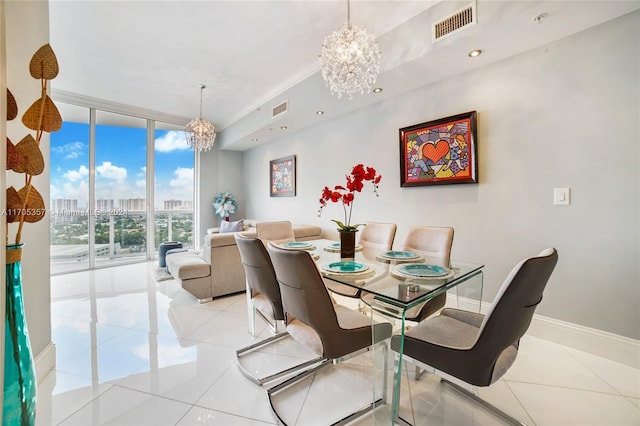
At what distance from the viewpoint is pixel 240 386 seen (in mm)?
1703

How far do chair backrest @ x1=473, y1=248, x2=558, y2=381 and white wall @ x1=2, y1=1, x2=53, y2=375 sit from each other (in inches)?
93.2

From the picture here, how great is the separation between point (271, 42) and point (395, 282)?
283 centimetres

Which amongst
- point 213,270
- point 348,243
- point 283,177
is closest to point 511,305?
point 348,243

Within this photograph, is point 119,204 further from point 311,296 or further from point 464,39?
point 464,39

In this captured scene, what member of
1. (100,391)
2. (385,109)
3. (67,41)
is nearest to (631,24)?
(385,109)

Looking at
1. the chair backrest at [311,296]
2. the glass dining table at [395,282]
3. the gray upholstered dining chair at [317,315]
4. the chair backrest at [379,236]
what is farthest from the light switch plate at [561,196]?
the chair backrest at [311,296]

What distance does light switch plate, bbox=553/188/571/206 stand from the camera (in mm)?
2123

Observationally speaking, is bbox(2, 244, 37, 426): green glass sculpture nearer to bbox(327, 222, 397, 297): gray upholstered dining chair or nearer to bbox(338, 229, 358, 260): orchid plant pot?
bbox(338, 229, 358, 260): orchid plant pot

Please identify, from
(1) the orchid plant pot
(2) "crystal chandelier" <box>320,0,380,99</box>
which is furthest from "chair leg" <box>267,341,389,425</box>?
(2) "crystal chandelier" <box>320,0,380,99</box>

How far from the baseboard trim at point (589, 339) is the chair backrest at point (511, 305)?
1.59 metres

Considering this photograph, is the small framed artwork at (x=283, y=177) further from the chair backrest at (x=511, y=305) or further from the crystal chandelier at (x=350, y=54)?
the chair backrest at (x=511, y=305)

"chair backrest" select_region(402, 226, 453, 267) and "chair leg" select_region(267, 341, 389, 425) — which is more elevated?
"chair backrest" select_region(402, 226, 453, 267)

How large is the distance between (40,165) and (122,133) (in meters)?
5.07

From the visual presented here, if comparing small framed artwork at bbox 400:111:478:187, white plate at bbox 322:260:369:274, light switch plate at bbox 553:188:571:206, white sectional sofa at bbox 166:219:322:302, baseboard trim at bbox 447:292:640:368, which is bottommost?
baseboard trim at bbox 447:292:640:368
